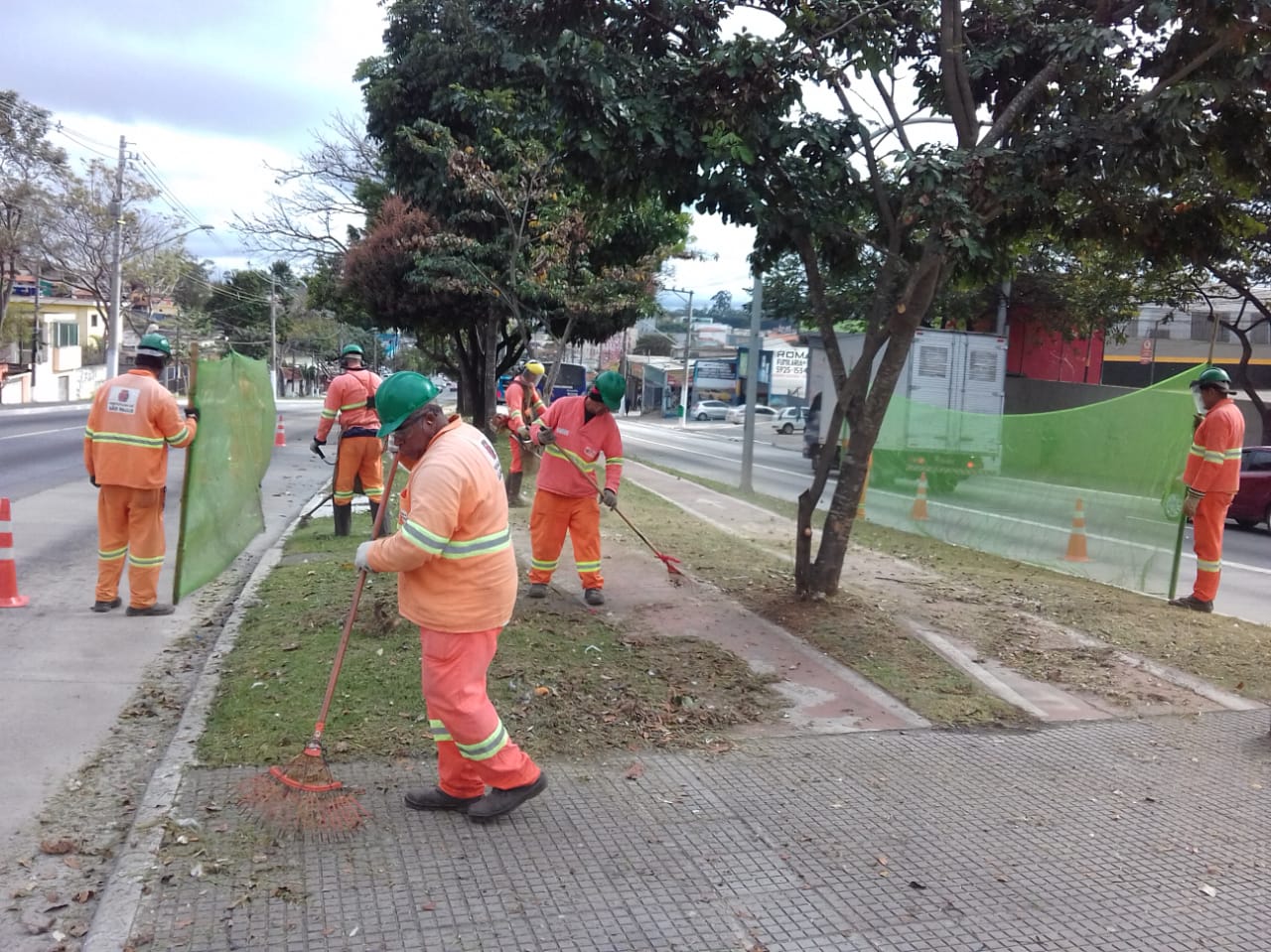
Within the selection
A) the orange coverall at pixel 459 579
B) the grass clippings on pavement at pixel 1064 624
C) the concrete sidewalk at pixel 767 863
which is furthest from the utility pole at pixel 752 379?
the orange coverall at pixel 459 579

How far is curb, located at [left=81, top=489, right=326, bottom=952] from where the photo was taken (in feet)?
10.2

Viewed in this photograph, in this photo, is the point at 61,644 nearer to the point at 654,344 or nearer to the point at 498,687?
the point at 498,687

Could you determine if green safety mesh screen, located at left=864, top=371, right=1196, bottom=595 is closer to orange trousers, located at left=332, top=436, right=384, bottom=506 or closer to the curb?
orange trousers, located at left=332, top=436, right=384, bottom=506

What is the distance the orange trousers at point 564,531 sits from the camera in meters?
7.33

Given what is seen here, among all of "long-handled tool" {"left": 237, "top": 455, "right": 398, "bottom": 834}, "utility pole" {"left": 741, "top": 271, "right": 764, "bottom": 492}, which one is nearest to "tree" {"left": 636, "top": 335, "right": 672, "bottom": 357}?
"utility pole" {"left": 741, "top": 271, "right": 764, "bottom": 492}

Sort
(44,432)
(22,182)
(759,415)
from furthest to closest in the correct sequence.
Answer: (759,415) < (22,182) < (44,432)

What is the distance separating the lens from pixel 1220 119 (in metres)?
6.93

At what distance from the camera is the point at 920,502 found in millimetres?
12508

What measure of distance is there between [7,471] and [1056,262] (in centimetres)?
Answer: 2440

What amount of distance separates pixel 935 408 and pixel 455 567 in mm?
10449

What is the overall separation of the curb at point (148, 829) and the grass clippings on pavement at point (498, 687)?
0.28 ft

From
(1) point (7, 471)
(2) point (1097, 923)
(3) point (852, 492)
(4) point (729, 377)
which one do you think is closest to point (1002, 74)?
(3) point (852, 492)

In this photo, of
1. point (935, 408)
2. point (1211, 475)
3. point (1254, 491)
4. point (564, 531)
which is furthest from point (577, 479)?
point (1254, 491)

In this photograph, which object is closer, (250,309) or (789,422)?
(789,422)
